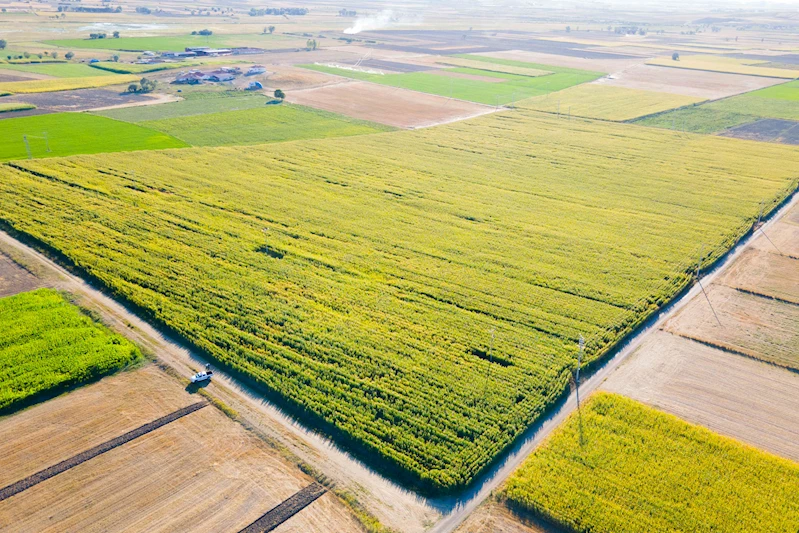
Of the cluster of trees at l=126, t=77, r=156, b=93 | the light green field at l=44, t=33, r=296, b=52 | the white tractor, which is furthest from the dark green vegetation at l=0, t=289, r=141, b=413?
the light green field at l=44, t=33, r=296, b=52

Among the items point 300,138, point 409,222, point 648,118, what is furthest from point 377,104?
point 409,222

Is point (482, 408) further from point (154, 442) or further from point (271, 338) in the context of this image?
point (154, 442)

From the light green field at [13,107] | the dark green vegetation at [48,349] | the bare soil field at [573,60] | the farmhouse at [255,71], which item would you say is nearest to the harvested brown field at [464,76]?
the bare soil field at [573,60]

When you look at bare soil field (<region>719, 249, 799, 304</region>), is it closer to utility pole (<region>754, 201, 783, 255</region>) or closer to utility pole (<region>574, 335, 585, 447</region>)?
utility pole (<region>754, 201, 783, 255</region>)

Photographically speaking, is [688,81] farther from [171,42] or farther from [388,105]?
[171,42]

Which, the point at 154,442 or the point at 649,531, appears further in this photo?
the point at 154,442

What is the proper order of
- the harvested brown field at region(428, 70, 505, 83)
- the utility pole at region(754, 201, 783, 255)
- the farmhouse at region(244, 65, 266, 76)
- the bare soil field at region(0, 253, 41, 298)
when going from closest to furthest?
1. the bare soil field at region(0, 253, 41, 298)
2. the utility pole at region(754, 201, 783, 255)
3. the farmhouse at region(244, 65, 266, 76)
4. the harvested brown field at region(428, 70, 505, 83)
